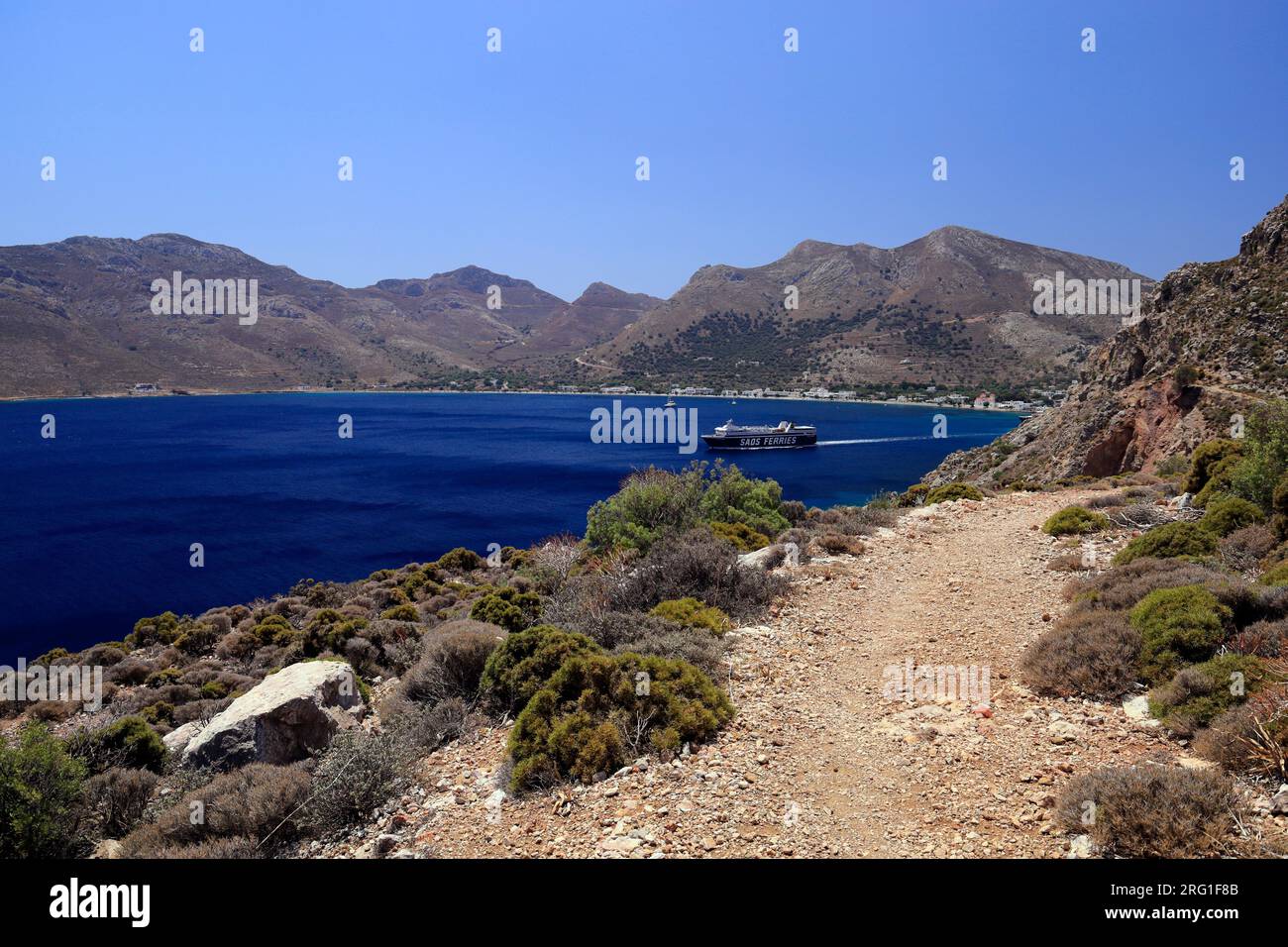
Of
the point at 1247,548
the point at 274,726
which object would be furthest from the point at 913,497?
the point at 274,726

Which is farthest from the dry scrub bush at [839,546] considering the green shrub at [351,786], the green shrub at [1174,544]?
the green shrub at [351,786]

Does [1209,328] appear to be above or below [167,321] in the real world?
below

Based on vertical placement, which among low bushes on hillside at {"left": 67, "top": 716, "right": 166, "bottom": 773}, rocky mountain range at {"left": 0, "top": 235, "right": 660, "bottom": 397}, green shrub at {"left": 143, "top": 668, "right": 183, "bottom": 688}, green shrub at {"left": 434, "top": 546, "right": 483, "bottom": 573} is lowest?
green shrub at {"left": 143, "top": 668, "right": 183, "bottom": 688}

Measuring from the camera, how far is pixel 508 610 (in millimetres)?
12625

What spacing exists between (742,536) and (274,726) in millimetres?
10143

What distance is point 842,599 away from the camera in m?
11.0

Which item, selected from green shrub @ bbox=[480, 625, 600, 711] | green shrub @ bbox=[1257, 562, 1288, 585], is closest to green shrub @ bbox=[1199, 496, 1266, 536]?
green shrub @ bbox=[1257, 562, 1288, 585]

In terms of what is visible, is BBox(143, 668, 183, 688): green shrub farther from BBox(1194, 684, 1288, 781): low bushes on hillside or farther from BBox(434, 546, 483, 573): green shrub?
BBox(1194, 684, 1288, 781): low bushes on hillside

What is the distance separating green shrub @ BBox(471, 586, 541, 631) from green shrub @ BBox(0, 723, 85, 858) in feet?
20.2

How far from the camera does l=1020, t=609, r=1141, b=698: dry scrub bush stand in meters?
6.83

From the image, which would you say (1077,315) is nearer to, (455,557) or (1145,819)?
(455,557)
